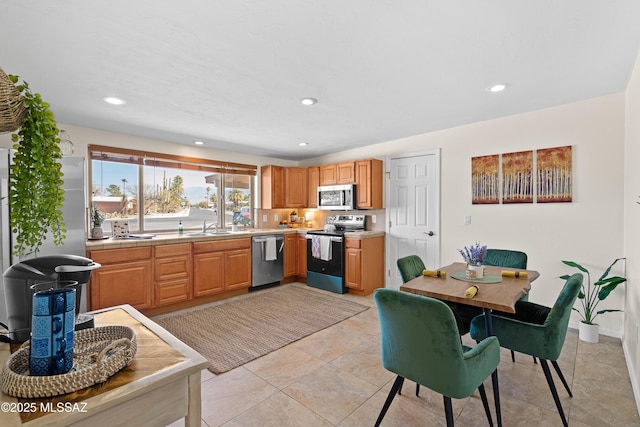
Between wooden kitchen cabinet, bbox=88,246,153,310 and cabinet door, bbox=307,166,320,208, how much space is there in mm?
2819

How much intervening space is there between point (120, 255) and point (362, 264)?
308 centimetres

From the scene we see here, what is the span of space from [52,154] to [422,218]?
13.6 ft

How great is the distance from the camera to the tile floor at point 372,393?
190 centimetres

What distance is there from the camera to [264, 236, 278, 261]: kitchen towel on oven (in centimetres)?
489

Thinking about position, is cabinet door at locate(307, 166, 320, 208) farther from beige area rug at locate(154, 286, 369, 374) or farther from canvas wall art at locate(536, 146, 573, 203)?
canvas wall art at locate(536, 146, 573, 203)

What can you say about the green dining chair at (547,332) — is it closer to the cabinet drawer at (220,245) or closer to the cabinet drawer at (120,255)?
the cabinet drawer at (220,245)

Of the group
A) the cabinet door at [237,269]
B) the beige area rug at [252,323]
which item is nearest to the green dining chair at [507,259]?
the beige area rug at [252,323]

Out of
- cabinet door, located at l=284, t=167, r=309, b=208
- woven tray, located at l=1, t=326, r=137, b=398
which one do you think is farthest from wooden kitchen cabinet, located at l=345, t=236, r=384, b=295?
woven tray, located at l=1, t=326, r=137, b=398

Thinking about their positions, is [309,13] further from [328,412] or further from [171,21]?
[328,412]

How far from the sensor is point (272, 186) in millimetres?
5484

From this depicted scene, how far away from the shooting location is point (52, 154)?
0.94m

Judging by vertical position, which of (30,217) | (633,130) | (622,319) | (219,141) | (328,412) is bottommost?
(328,412)

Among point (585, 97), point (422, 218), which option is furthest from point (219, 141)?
point (585, 97)

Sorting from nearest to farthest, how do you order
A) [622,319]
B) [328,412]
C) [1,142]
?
[328,412] → [622,319] → [1,142]
